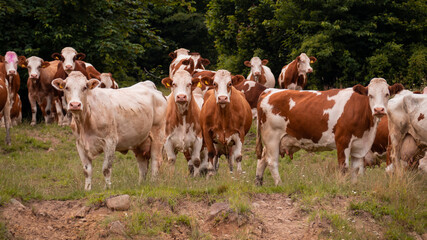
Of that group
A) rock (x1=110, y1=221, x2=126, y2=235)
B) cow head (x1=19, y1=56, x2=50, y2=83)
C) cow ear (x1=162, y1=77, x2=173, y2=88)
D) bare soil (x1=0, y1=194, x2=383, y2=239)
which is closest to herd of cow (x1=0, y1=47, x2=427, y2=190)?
cow ear (x1=162, y1=77, x2=173, y2=88)

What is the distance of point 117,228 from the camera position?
8.23 metres

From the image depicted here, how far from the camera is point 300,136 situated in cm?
1123

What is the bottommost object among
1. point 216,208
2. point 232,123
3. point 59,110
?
point 216,208

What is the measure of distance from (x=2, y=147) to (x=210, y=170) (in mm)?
7208

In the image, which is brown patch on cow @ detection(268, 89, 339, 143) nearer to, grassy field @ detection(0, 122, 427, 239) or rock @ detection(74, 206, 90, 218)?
grassy field @ detection(0, 122, 427, 239)

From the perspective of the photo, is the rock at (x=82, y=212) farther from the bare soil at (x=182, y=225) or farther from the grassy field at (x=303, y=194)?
the grassy field at (x=303, y=194)

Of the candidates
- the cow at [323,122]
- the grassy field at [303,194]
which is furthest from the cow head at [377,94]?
the grassy field at [303,194]

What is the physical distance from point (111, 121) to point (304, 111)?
3.68 m

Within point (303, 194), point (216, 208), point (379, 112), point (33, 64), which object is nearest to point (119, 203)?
point (216, 208)

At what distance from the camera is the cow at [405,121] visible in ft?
36.5

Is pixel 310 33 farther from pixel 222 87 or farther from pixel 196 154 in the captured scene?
pixel 196 154

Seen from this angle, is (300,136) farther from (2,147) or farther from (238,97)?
(2,147)

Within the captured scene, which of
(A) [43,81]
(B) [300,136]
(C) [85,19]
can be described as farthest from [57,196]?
(C) [85,19]

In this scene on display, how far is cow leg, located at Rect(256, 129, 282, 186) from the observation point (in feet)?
36.8
